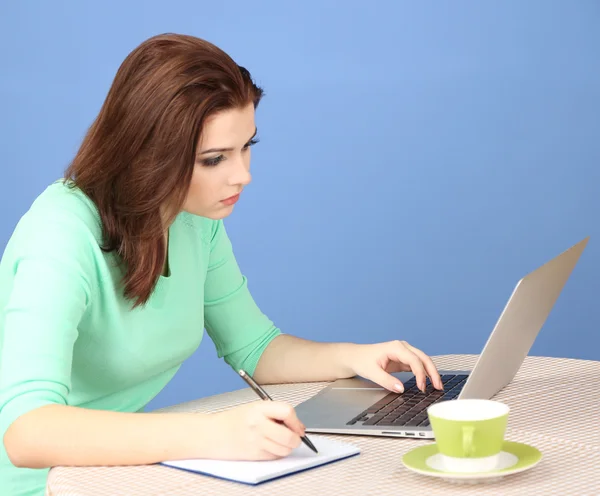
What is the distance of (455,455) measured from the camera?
3.32 ft

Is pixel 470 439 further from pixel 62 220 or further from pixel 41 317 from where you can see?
→ pixel 62 220

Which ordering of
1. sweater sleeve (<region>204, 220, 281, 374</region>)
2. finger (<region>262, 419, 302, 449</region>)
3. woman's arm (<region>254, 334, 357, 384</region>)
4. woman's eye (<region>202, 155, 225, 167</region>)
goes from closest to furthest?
1. finger (<region>262, 419, 302, 449</region>)
2. woman's eye (<region>202, 155, 225, 167</region>)
3. woman's arm (<region>254, 334, 357, 384</region>)
4. sweater sleeve (<region>204, 220, 281, 374</region>)

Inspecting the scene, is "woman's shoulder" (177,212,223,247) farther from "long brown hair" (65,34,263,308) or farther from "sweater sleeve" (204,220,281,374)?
"long brown hair" (65,34,263,308)

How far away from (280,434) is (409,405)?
0.31 m

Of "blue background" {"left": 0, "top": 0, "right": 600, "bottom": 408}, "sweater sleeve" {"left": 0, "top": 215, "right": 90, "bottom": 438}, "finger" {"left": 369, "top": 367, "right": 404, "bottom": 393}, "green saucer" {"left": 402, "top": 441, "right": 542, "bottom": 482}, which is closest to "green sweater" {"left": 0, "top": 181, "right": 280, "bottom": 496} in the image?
"sweater sleeve" {"left": 0, "top": 215, "right": 90, "bottom": 438}

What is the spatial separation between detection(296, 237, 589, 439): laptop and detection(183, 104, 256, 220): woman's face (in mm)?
326

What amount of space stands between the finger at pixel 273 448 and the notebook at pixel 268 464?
0.4 inches

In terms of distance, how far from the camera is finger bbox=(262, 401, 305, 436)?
1121mm

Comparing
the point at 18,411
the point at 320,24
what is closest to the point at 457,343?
the point at 320,24

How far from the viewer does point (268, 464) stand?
3.64 feet

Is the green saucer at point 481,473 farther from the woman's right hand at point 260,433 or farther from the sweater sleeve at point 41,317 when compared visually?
the sweater sleeve at point 41,317

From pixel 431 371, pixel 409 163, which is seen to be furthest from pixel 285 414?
pixel 409 163

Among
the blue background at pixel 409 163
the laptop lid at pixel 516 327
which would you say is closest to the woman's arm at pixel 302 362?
the laptop lid at pixel 516 327

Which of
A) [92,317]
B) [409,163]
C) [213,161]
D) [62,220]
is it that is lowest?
[92,317]
